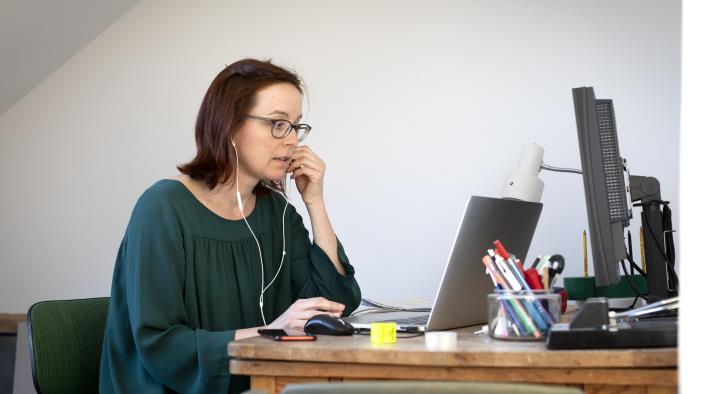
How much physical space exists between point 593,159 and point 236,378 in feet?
2.57

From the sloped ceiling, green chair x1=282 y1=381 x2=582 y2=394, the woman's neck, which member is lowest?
green chair x1=282 y1=381 x2=582 y2=394

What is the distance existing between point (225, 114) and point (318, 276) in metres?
0.49

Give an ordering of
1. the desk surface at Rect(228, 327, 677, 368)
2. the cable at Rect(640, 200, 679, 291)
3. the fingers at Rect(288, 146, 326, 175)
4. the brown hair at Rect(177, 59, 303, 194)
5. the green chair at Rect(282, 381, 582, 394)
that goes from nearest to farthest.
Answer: the green chair at Rect(282, 381, 582, 394)
the desk surface at Rect(228, 327, 677, 368)
the cable at Rect(640, 200, 679, 291)
the brown hair at Rect(177, 59, 303, 194)
the fingers at Rect(288, 146, 326, 175)

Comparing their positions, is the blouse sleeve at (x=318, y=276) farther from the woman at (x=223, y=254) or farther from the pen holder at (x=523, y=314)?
the pen holder at (x=523, y=314)

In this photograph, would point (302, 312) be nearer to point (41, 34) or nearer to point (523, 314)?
point (523, 314)

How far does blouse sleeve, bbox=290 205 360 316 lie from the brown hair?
0.32m

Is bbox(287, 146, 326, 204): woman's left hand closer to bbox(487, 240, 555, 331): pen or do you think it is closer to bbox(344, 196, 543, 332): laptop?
bbox(344, 196, 543, 332): laptop

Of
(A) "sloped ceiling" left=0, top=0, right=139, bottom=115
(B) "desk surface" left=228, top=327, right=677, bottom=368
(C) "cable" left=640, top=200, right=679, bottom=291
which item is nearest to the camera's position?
(B) "desk surface" left=228, top=327, right=677, bottom=368

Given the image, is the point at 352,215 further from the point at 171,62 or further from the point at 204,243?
the point at 204,243

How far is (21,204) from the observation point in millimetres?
3682

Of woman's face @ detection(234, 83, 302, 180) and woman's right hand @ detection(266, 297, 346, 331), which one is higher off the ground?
woman's face @ detection(234, 83, 302, 180)

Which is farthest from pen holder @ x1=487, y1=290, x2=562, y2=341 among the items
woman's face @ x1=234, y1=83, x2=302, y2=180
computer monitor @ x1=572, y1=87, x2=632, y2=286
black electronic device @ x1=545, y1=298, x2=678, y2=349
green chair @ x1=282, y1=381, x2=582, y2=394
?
woman's face @ x1=234, y1=83, x2=302, y2=180

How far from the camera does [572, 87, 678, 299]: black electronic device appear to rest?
62.1 inches

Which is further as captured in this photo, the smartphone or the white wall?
the white wall
